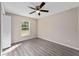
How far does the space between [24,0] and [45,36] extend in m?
3.95

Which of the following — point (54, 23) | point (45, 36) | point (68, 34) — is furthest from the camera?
point (45, 36)

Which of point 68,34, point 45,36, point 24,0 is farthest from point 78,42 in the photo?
point 24,0

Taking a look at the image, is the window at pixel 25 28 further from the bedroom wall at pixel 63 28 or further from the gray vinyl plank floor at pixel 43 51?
the gray vinyl plank floor at pixel 43 51

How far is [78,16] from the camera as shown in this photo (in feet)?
11.1

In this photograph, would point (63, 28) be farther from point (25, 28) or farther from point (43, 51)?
point (25, 28)

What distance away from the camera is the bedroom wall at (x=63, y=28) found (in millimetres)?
3586

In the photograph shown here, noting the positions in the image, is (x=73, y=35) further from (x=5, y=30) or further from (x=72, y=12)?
(x=5, y=30)

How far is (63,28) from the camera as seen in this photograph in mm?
4180

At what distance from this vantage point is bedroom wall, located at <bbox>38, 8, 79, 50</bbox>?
3586mm

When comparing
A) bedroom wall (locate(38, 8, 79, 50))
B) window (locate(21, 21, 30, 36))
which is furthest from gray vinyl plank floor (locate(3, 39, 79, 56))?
window (locate(21, 21, 30, 36))

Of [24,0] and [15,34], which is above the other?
[24,0]

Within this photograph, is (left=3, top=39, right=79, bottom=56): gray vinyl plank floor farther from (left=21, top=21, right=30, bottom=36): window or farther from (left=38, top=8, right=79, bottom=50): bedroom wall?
(left=21, top=21, right=30, bottom=36): window

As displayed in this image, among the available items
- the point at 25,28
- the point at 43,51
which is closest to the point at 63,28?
the point at 43,51

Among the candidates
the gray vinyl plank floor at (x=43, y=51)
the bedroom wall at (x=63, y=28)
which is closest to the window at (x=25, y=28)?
the bedroom wall at (x=63, y=28)
